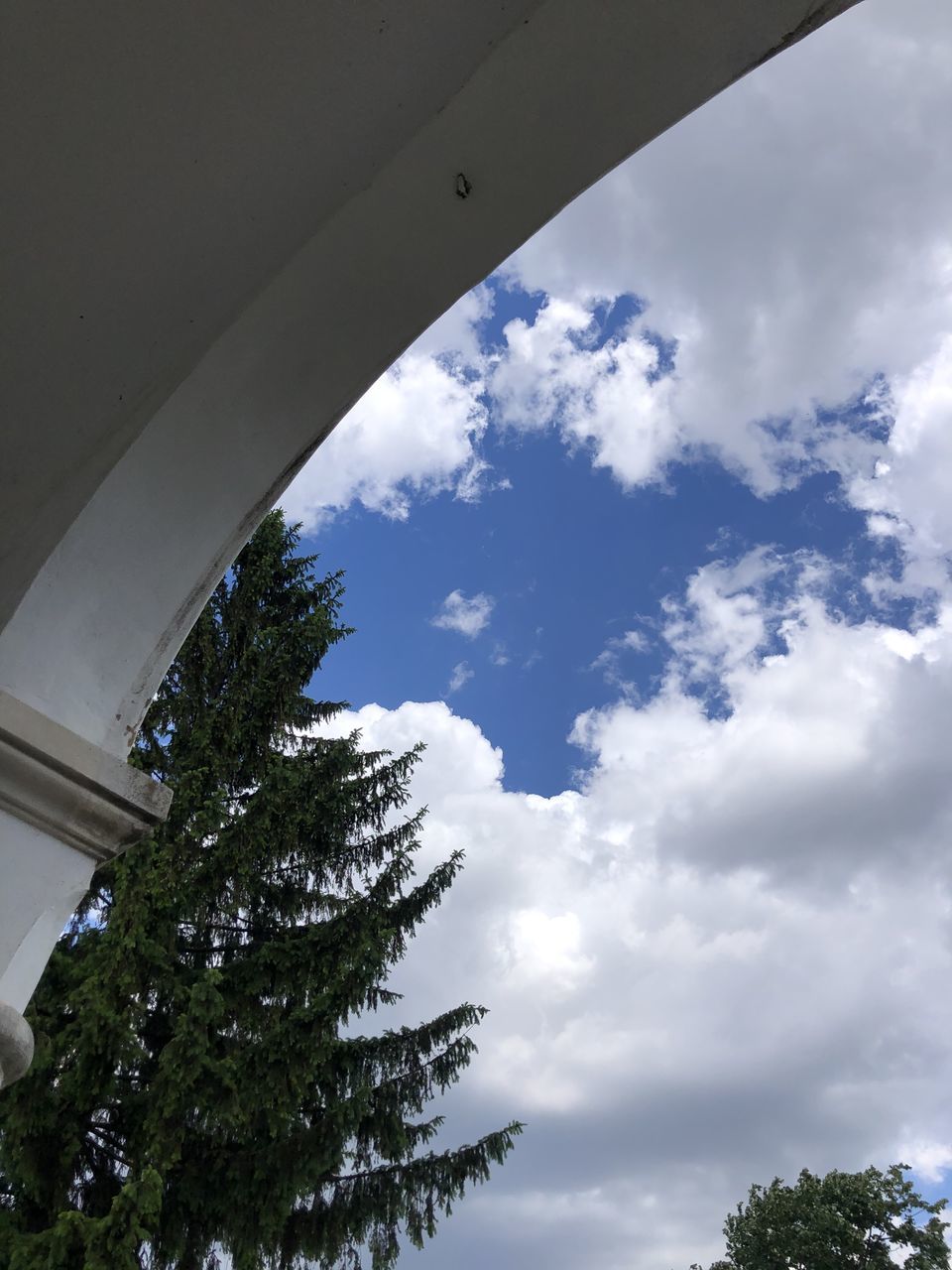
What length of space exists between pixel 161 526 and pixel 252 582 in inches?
387

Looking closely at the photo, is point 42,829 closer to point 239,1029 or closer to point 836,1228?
point 239,1029

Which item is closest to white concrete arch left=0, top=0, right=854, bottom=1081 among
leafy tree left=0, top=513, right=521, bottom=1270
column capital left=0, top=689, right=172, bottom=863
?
column capital left=0, top=689, right=172, bottom=863

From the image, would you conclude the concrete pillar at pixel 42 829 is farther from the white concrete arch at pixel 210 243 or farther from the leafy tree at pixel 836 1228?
the leafy tree at pixel 836 1228

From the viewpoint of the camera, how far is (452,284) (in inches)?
93.7

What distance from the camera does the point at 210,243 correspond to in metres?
2.23

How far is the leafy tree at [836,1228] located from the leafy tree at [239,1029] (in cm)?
1812

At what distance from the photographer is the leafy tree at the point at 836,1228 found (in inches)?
912

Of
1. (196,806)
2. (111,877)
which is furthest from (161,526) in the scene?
(111,877)

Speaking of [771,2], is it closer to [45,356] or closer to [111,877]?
[45,356]

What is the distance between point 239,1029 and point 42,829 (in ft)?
25.9

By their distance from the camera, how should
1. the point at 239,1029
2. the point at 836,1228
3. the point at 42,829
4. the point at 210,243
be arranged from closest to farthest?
the point at 42,829 → the point at 210,243 → the point at 239,1029 → the point at 836,1228

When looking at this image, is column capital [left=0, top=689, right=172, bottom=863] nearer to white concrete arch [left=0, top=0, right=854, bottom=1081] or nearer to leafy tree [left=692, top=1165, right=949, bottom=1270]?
white concrete arch [left=0, top=0, right=854, bottom=1081]

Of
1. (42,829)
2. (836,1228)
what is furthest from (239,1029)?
(836,1228)

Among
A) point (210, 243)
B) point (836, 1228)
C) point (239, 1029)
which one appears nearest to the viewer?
point (210, 243)
